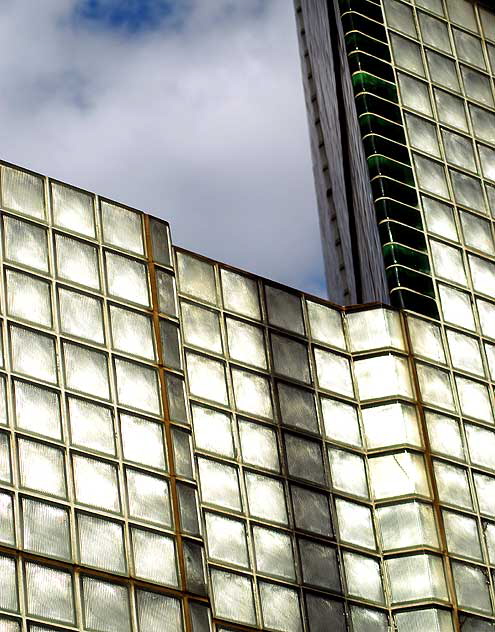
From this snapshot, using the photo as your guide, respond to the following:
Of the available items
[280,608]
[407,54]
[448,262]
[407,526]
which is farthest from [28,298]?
[407,54]

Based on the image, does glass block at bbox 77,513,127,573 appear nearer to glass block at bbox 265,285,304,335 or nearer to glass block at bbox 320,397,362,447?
glass block at bbox 320,397,362,447

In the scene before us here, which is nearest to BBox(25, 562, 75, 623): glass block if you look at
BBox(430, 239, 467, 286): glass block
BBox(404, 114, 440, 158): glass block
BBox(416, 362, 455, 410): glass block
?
BBox(416, 362, 455, 410): glass block

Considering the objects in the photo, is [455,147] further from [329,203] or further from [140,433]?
[140,433]

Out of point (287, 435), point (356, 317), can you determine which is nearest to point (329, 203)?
point (356, 317)

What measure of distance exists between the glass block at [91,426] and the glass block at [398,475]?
464 cm

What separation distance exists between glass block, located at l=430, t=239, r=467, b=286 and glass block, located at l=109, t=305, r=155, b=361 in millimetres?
5774

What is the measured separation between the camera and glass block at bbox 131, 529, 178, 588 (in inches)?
932

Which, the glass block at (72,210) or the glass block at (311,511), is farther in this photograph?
the glass block at (311,511)

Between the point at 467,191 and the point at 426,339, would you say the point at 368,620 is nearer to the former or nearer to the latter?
the point at 426,339

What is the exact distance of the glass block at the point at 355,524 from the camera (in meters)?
26.7

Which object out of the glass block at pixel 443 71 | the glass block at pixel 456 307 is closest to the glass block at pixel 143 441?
the glass block at pixel 456 307

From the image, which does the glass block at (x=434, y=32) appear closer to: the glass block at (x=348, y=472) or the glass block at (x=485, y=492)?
the glass block at (x=485, y=492)

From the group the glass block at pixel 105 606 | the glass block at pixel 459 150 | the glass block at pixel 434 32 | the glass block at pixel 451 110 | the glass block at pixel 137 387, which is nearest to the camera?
the glass block at pixel 105 606

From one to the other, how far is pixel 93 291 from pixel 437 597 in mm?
6332
